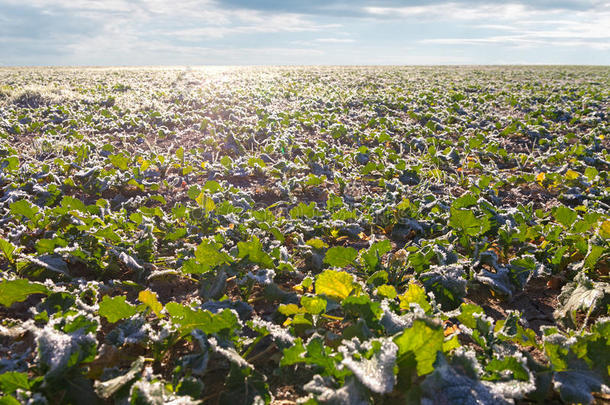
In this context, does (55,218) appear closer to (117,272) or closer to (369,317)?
(117,272)

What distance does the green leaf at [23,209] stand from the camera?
3.54m

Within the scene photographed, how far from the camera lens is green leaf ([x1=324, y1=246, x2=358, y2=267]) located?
3004 millimetres

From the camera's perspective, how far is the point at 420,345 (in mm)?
1884

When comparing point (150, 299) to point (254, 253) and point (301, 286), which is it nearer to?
point (254, 253)

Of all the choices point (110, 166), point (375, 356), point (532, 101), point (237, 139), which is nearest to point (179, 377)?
point (375, 356)

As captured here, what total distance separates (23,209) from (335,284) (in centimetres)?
307

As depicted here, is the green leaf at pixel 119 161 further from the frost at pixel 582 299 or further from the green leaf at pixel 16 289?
the frost at pixel 582 299

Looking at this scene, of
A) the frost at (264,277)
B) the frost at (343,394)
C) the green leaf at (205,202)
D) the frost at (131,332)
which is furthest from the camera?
the green leaf at (205,202)

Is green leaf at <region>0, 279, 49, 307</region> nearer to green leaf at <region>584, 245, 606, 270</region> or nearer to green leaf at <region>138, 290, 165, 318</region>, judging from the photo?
green leaf at <region>138, 290, 165, 318</region>

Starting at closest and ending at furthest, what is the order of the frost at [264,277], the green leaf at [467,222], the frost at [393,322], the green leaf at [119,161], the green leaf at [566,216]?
the frost at [393,322] → the frost at [264,277] → the green leaf at [467,222] → the green leaf at [566,216] → the green leaf at [119,161]

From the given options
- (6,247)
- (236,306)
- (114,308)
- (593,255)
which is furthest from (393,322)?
(6,247)

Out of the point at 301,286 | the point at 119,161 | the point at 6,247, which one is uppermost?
the point at 119,161

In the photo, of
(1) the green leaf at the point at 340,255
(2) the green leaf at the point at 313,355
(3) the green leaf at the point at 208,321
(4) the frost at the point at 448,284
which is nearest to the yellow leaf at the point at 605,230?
(4) the frost at the point at 448,284

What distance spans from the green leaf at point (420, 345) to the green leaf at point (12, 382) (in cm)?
182
